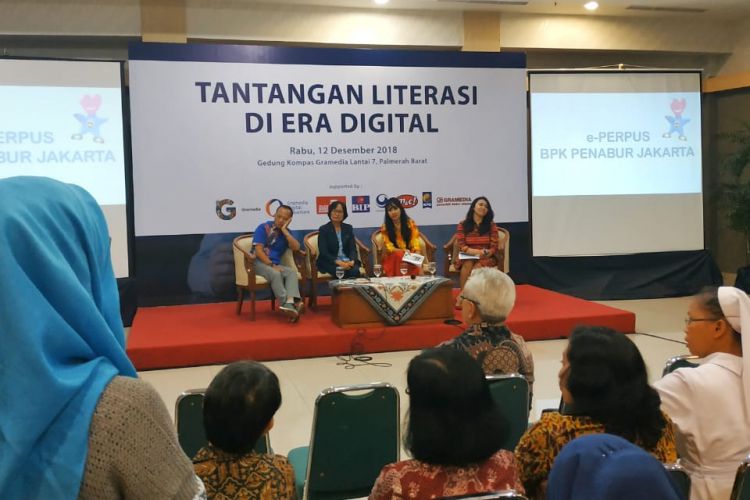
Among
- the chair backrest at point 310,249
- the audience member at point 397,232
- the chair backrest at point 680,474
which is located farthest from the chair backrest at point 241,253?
the chair backrest at point 680,474

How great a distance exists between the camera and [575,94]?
8453 millimetres

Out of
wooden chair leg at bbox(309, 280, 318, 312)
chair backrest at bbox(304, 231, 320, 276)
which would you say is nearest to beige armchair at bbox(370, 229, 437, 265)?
chair backrest at bbox(304, 231, 320, 276)

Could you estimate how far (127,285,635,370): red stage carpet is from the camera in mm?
5586

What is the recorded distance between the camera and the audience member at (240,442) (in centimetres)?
172

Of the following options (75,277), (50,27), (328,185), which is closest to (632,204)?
(328,185)

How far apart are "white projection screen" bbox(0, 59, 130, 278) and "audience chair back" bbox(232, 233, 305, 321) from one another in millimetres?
1168

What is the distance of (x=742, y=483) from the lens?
154cm

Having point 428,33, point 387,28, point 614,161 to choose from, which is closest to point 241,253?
point 387,28

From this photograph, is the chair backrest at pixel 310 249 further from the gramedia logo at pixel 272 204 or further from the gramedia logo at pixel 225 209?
the gramedia logo at pixel 225 209

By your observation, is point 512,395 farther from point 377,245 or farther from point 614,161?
point 614,161

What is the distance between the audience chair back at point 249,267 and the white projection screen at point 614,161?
9.81ft

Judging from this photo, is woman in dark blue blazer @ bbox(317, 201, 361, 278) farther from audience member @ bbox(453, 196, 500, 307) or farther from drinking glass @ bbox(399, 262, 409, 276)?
audience member @ bbox(453, 196, 500, 307)

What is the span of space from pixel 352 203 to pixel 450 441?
6458mm

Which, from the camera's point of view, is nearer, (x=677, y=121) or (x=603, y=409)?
(x=603, y=409)
